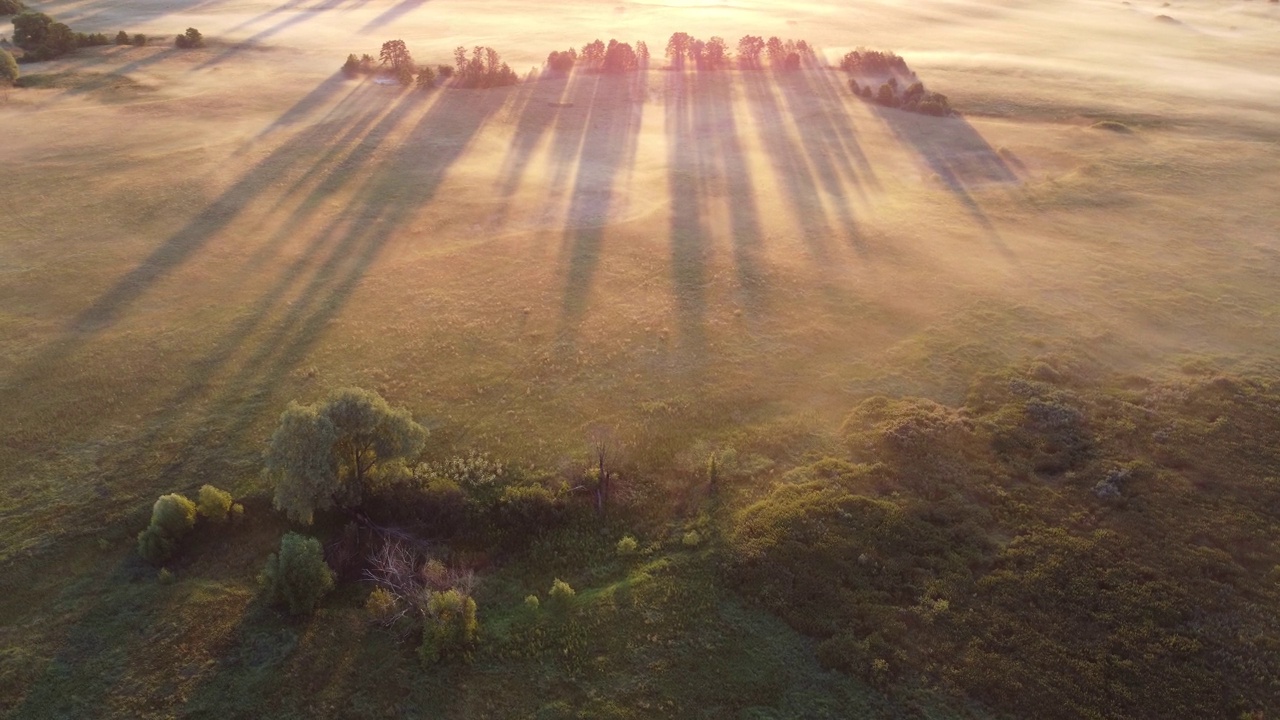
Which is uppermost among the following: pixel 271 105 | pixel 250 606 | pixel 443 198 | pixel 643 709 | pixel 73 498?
pixel 271 105

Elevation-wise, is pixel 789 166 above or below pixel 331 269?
above

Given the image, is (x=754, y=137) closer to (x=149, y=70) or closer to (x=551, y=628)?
(x=551, y=628)

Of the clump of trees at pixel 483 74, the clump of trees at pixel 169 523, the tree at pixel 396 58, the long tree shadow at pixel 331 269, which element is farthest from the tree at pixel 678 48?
the clump of trees at pixel 169 523

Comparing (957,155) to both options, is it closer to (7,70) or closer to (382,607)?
(382,607)

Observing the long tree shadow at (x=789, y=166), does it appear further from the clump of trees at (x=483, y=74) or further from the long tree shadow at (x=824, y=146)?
the clump of trees at (x=483, y=74)

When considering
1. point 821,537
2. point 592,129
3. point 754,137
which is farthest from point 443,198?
point 821,537

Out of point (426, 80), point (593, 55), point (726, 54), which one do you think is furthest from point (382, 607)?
point (726, 54)
